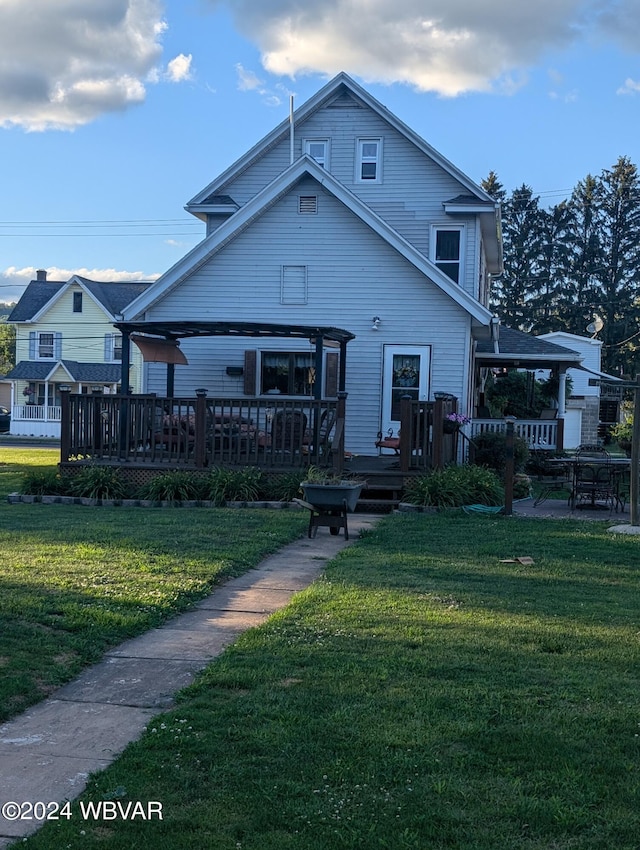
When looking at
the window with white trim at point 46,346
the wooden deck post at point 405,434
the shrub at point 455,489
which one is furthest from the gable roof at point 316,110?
the window with white trim at point 46,346

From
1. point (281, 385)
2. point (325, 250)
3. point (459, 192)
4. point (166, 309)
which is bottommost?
point (281, 385)

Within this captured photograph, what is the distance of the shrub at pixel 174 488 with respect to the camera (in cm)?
1318

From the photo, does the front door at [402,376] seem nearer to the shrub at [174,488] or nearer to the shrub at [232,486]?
the shrub at [232,486]

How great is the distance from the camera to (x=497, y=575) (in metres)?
8.05

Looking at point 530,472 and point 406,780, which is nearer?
point 406,780

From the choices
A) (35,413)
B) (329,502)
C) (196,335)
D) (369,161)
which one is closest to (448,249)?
(369,161)

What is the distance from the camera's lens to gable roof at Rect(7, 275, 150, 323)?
47750 millimetres

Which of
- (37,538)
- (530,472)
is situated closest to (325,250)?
(530,472)

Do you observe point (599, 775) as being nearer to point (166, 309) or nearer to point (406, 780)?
point (406, 780)

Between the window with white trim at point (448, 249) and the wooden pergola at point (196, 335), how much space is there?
391 cm

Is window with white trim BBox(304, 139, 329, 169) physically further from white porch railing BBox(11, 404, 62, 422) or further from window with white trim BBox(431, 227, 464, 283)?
white porch railing BBox(11, 404, 62, 422)

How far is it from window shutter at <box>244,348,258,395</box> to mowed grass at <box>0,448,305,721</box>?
5.42 metres

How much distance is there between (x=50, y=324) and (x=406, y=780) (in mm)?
48095

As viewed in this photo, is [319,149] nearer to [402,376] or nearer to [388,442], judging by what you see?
[402,376]
